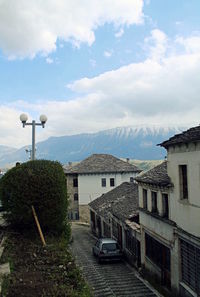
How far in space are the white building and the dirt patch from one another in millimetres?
5135

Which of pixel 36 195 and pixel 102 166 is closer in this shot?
pixel 36 195

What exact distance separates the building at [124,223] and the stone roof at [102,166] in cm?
1480

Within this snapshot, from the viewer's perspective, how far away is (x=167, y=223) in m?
15.8

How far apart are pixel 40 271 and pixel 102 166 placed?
43007mm

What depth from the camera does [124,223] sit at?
24.1 metres

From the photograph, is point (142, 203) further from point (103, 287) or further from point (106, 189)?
point (106, 189)

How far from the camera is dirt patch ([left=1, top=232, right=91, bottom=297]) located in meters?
8.58

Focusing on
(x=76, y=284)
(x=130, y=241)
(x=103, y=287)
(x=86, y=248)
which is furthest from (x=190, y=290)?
(x=86, y=248)

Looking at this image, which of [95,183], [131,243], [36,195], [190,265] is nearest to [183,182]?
[190,265]

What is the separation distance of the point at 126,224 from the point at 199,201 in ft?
38.5

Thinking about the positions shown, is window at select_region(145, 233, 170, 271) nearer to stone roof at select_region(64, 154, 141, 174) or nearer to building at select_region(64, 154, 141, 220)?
stone roof at select_region(64, 154, 141, 174)

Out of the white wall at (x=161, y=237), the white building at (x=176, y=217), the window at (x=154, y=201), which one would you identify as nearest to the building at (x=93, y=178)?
the white wall at (x=161, y=237)

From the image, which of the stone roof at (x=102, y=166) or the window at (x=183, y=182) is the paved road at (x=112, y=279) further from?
the stone roof at (x=102, y=166)

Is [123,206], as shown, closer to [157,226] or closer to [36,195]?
[157,226]
